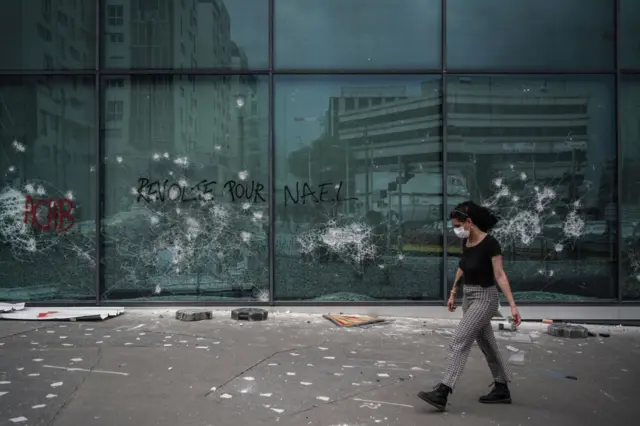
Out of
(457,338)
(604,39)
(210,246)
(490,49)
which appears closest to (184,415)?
(457,338)

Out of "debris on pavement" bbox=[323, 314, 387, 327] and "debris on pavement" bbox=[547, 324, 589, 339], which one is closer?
"debris on pavement" bbox=[547, 324, 589, 339]

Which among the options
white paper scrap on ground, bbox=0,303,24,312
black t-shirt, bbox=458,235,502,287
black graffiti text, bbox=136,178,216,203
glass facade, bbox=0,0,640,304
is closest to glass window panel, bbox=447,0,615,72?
glass facade, bbox=0,0,640,304

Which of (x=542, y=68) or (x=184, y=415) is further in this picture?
(x=542, y=68)

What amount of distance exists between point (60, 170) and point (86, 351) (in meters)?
3.82

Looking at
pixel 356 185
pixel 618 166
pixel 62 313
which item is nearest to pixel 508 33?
pixel 618 166

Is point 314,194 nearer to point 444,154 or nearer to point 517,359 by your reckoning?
point 444,154

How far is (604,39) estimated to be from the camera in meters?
8.55

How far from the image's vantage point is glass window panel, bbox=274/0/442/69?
8758 millimetres

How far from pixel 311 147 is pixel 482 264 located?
15.3ft

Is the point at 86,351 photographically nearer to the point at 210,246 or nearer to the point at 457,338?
the point at 210,246

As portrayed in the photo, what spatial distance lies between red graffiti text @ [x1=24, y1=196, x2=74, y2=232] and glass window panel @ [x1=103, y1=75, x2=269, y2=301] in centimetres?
66

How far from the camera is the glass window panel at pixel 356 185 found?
8734 millimetres

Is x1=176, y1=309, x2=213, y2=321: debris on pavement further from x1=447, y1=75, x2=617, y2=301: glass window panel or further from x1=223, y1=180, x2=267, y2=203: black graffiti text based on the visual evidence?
x1=447, y1=75, x2=617, y2=301: glass window panel

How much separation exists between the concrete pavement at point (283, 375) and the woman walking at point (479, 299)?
0.87ft
